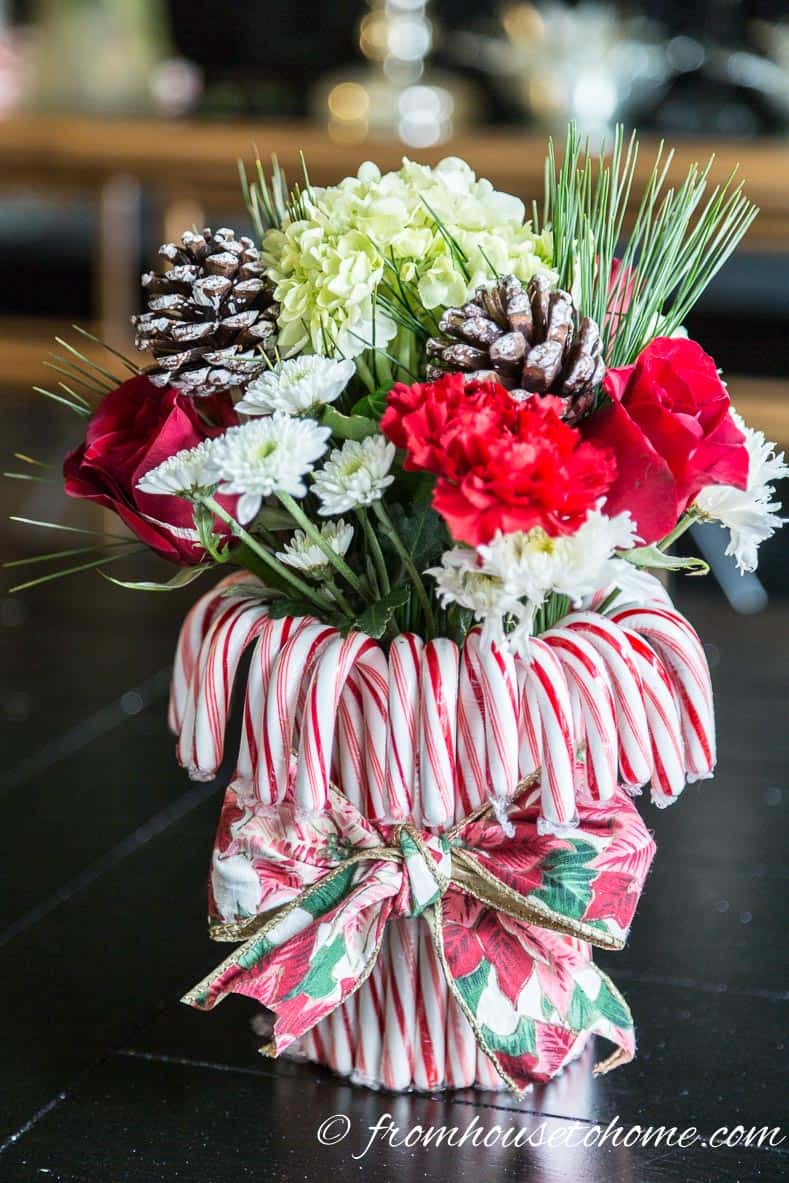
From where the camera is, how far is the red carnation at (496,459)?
2.06ft

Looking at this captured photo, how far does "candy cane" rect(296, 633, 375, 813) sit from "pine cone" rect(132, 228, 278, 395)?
0.15 m

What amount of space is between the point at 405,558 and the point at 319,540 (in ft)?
0.14

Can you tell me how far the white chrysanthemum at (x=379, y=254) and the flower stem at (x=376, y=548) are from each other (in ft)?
0.27

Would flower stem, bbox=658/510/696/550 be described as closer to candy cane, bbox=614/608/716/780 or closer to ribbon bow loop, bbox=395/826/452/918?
candy cane, bbox=614/608/716/780

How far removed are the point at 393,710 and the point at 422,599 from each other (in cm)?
6

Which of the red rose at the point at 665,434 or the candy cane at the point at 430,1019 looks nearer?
the red rose at the point at 665,434

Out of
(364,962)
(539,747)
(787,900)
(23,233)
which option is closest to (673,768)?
(539,747)

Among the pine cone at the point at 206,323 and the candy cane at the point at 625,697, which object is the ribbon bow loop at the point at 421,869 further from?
the pine cone at the point at 206,323

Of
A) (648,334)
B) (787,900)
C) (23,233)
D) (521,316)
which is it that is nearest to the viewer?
(521,316)

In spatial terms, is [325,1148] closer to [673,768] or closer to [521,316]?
[673,768]

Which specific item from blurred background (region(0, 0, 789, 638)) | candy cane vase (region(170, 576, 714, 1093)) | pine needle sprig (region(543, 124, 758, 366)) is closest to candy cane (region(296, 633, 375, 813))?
candy cane vase (region(170, 576, 714, 1093))

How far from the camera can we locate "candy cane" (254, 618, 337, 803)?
2.43ft

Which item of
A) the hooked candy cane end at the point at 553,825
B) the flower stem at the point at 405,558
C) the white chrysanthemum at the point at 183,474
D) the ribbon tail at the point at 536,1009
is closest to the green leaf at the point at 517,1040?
the ribbon tail at the point at 536,1009

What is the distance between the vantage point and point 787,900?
1112 millimetres
